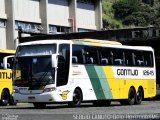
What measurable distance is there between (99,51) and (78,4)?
3927 centimetres

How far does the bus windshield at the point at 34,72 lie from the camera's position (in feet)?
81.8

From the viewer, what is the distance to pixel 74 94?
2577 centimetres

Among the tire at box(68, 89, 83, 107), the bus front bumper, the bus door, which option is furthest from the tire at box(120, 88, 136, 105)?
the bus front bumper

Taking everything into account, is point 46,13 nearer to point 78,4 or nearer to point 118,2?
point 78,4

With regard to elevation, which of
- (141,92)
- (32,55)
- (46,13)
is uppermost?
(46,13)

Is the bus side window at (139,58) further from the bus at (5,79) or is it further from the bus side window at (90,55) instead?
the bus at (5,79)

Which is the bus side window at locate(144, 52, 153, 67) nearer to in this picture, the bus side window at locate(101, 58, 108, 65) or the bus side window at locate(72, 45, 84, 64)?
the bus side window at locate(101, 58, 108, 65)

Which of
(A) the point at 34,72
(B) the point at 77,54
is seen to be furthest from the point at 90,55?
(A) the point at 34,72

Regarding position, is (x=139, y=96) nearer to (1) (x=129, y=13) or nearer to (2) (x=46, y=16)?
(2) (x=46, y=16)

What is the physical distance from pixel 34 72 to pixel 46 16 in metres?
34.9

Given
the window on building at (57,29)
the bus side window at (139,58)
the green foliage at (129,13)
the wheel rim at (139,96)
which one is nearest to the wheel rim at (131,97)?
the wheel rim at (139,96)

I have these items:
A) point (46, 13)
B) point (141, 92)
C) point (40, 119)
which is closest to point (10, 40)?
point (46, 13)

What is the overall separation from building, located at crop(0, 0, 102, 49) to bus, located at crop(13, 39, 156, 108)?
26180 mm

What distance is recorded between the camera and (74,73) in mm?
25812
